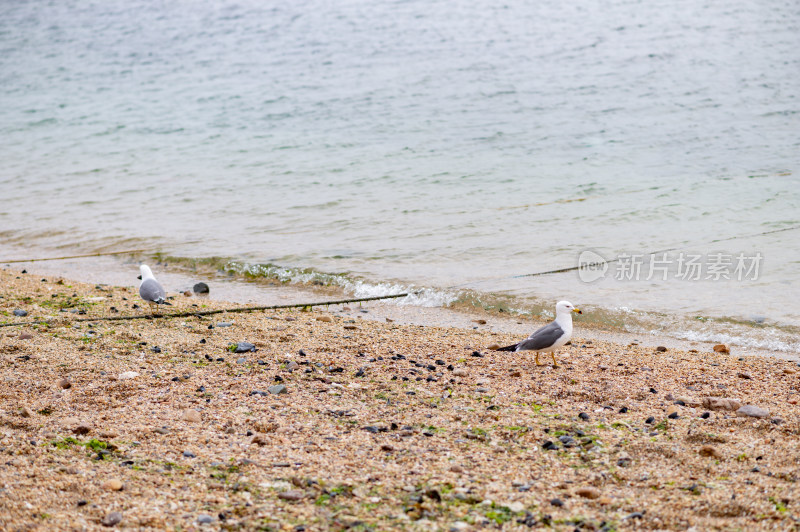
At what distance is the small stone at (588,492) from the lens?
3.78m

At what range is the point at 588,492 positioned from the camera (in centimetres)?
379

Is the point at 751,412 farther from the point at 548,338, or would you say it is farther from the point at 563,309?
the point at 563,309

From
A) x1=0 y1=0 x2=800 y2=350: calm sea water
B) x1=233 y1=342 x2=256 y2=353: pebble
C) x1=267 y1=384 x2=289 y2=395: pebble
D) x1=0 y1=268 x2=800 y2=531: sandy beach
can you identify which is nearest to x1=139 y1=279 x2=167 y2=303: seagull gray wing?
x1=0 y1=268 x2=800 y2=531: sandy beach

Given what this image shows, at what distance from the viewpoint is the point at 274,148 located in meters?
17.3

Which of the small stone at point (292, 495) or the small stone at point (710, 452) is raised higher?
the small stone at point (292, 495)

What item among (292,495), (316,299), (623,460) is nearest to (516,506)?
(623,460)

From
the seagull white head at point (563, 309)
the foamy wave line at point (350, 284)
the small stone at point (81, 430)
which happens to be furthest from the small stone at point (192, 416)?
the foamy wave line at point (350, 284)

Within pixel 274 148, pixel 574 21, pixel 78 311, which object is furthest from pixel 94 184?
pixel 574 21

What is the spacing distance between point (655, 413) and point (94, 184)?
13.1 metres

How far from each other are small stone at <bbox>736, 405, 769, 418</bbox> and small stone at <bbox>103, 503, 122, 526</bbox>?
3.80 m

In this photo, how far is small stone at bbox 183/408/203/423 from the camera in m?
4.75

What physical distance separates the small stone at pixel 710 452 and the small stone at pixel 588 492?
0.84 meters

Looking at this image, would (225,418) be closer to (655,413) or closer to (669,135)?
(655,413)

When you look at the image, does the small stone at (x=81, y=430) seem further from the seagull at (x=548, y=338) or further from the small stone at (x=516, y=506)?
the seagull at (x=548, y=338)
